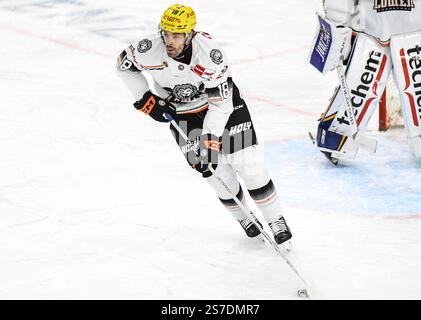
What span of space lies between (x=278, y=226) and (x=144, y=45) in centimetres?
111

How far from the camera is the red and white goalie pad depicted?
594 cm

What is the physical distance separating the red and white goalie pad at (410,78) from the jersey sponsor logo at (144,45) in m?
1.90

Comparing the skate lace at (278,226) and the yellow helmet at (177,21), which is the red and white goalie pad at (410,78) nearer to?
the skate lace at (278,226)

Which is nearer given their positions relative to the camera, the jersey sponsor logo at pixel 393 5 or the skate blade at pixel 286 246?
the skate blade at pixel 286 246

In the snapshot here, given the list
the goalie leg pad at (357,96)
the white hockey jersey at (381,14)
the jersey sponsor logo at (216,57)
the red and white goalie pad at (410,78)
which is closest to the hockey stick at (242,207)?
the jersey sponsor logo at (216,57)

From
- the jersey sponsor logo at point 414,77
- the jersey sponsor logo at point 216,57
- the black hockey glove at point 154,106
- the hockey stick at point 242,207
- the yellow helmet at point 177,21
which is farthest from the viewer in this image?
the jersey sponsor logo at point 414,77

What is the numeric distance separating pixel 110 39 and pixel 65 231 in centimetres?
401

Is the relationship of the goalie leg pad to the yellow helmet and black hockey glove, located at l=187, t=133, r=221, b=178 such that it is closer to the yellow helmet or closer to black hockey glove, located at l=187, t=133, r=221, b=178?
black hockey glove, located at l=187, t=133, r=221, b=178

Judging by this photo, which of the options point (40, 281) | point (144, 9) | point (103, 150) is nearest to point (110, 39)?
point (144, 9)

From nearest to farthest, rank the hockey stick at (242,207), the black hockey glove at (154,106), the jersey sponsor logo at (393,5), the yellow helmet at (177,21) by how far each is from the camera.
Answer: the yellow helmet at (177,21) → the hockey stick at (242,207) → the black hockey glove at (154,106) → the jersey sponsor logo at (393,5)

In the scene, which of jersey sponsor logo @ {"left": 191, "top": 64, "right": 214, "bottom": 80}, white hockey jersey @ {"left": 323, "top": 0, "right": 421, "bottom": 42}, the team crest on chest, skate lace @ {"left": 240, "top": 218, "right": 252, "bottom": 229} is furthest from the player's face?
white hockey jersey @ {"left": 323, "top": 0, "right": 421, "bottom": 42}

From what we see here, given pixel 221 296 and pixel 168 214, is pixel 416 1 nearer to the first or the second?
pixel 168 214

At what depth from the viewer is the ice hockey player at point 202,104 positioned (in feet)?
14.9

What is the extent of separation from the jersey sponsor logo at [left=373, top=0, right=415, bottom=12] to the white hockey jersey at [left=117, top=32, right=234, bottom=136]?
1584mm
